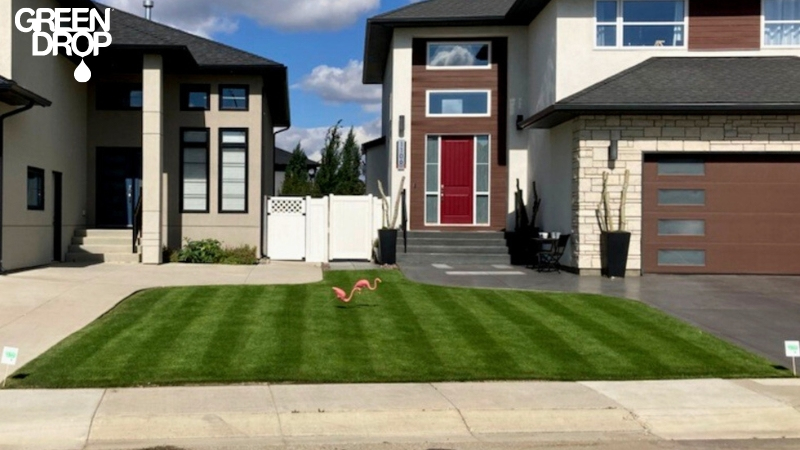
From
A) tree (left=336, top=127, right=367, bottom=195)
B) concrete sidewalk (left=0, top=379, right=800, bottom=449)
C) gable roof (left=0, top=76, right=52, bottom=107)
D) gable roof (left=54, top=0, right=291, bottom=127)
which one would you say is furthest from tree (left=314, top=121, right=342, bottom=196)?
concrete sidewalk (left=0, top=379, right=800, bottom=449)

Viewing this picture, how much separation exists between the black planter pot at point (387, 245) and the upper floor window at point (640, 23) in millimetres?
6476

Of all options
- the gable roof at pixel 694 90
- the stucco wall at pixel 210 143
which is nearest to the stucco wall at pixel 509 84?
the gable roof at pixel 694 90

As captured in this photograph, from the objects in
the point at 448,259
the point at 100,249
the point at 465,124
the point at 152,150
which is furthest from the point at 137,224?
the point at 465,124

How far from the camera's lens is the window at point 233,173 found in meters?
21.4

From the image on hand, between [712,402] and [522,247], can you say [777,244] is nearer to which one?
[522,247]

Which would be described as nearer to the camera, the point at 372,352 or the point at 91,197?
the point at 372,352

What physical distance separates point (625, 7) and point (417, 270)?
25.0 feet

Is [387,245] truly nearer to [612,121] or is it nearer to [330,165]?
[612,121]

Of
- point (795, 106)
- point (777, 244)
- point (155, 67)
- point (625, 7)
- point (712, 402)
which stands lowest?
point (712, 402)

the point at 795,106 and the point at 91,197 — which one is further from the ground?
the point at 795,106

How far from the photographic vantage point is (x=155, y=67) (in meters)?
19.2

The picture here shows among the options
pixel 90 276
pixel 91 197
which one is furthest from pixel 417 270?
pixel 91 197

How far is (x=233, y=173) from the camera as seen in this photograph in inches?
845

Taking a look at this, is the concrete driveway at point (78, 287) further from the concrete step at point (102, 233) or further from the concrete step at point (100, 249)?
the concrete step at point (102, 233)
